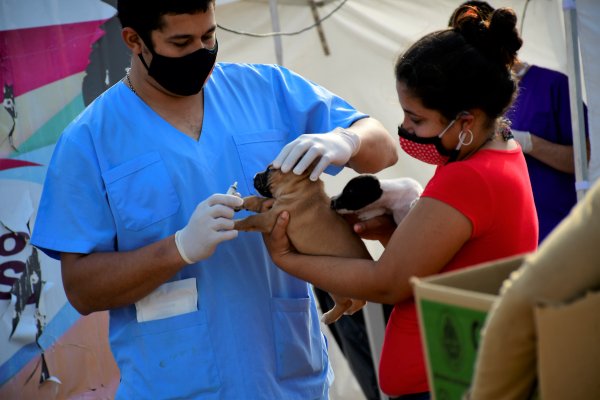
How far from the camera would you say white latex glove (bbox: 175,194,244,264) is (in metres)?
2.06

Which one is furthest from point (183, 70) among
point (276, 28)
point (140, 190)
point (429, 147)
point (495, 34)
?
point (276, 28)

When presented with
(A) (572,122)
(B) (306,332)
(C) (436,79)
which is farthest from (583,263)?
(A) (572,122)

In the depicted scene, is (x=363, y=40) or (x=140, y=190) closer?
(x=140, y=190)

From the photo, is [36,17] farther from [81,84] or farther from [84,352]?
[84,352]

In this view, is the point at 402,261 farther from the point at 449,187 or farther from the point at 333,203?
the point at 333,203

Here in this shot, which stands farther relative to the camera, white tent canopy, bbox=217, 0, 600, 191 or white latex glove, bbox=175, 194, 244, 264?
white tent canopy, bbox=217, 0, 600, 191

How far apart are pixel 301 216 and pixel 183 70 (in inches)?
20.2

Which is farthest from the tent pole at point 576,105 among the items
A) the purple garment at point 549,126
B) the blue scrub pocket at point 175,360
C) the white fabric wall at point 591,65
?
the blue scrub pocket at point 175,360

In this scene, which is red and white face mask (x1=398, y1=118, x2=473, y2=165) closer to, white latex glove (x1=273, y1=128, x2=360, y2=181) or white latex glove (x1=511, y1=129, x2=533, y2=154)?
white latex glove (x1=273, y1=128, x2=360, y2=181)

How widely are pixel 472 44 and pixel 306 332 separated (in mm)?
944

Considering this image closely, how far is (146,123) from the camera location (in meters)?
2.30

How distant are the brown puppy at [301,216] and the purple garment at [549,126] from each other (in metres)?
2.29

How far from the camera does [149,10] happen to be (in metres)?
2.22

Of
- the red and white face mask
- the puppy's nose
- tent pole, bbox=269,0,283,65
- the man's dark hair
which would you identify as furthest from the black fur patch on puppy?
tent pole, bbox=269,0,283,65
